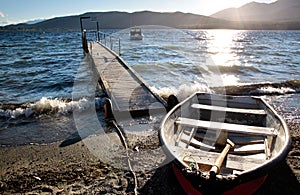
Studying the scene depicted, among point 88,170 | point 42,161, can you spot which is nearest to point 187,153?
point 88,170

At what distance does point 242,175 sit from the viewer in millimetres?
2672

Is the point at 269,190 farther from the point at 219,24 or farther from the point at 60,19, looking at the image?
the point at 60,19

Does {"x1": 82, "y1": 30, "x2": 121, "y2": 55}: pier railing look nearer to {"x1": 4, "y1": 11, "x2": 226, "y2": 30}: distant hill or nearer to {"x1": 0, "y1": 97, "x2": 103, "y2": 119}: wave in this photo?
{"x1": 0, "y1": 97, "x2": 103, "y2": 119}: wave

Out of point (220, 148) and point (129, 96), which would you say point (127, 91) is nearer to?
point (129, 96)

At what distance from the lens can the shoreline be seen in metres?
3.99

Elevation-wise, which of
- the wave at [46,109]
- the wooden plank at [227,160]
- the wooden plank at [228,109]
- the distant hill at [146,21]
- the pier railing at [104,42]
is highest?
the distant hill at [146,21]

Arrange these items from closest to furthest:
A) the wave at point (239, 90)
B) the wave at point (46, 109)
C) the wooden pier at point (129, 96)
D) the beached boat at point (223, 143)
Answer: the beached boat at point (223, 143) < the wooden pier at point (129, 96) < the wave at point (46, 109) < the wave at point (239, 90)

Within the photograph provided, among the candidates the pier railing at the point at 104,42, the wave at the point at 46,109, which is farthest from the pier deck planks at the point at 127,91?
the pier railing at the point at 104,42

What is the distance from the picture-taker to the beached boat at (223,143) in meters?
2.71

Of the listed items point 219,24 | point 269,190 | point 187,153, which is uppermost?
point 219,24

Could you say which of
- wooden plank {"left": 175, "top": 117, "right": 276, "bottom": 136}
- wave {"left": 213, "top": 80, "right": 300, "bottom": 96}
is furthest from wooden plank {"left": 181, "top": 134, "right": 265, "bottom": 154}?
wave {"left": 213, "top": 80, "right": 300, "bottom": 96}

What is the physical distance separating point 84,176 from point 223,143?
8.93ft

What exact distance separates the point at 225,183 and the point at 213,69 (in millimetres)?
15627

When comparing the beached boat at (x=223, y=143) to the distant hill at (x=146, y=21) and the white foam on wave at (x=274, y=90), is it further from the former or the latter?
the distant hill at (x=146, y=21)
